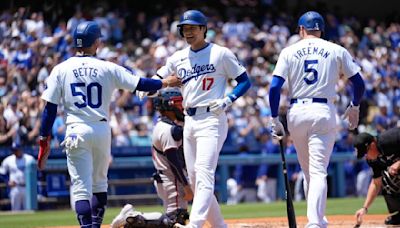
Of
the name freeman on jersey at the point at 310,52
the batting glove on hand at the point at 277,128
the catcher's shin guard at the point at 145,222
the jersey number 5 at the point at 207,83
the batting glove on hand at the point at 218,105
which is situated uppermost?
the name freeman on jersey at the point at 310,52

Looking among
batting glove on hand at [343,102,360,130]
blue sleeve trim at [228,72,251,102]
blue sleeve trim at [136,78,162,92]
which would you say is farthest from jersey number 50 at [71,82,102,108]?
batting glove on hand at [343,102,360,130]

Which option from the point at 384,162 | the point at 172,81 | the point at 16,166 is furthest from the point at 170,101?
the point at 16,166

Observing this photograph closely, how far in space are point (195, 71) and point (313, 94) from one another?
110cm

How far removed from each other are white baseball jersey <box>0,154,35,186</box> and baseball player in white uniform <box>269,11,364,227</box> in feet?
29.4

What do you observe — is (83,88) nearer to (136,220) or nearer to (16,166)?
(136,220)

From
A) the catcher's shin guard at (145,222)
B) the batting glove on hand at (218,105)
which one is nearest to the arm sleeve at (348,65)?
the batting glove on hand at (218,105)

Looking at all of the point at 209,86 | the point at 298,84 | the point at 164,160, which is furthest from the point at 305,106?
the point at 164,160

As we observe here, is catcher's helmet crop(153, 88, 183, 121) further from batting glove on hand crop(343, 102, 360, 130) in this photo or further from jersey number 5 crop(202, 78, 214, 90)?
batting glove on hand crop(343, 102, 360, 130)

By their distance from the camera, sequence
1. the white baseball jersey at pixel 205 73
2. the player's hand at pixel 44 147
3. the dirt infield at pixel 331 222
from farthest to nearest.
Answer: the dirt infield at pixel 331 222, the white baseball jersey at pixel 205 73, the player's hand at pixel 44 147

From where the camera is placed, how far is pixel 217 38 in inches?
870

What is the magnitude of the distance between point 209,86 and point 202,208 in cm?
112

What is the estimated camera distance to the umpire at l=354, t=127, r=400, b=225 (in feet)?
30.8

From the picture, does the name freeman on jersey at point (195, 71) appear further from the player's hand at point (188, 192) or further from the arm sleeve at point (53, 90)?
the player's hand at point (188, 192)

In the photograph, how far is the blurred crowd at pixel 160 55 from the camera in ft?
57.9
